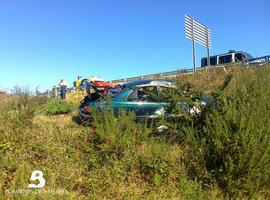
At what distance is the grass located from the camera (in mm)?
6086

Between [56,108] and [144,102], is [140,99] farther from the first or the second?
[56,108]

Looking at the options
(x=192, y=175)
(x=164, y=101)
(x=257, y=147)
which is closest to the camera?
(x=257, y=147)

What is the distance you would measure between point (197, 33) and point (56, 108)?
1790 centimetres

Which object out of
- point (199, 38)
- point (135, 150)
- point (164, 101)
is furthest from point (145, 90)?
point (199, 38)

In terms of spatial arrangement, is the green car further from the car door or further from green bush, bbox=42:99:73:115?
green bush, bbox=42:99:73:115

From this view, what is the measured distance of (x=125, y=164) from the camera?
273 inches

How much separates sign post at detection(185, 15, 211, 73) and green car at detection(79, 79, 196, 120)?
16.4 metres

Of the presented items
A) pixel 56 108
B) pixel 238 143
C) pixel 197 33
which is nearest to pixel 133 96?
pixel 238 143

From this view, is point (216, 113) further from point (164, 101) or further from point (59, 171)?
point (59, 171)

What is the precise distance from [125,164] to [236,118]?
2310mm

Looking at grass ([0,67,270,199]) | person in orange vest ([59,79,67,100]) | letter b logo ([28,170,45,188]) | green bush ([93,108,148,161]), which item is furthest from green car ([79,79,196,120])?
person in orange vest ([59,79,67,100])

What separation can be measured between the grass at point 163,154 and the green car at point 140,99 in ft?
3.52

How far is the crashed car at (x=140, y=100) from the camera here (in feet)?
30.9

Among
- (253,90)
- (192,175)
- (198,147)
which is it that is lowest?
(192,175)
